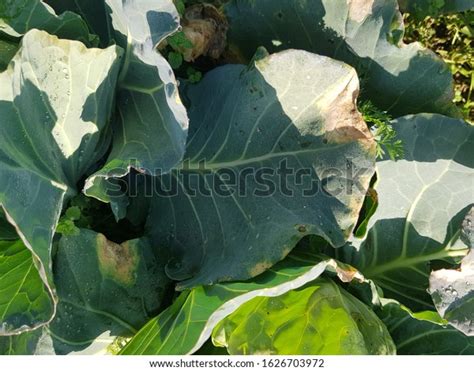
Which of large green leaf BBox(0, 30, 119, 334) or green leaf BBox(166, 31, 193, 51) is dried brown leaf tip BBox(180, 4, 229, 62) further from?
large green leaf BBox(0, 30, 119, 334)

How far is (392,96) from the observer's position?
148 centimetres

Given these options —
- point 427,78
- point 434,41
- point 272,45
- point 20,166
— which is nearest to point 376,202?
point 427,78

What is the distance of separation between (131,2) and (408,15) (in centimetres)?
105

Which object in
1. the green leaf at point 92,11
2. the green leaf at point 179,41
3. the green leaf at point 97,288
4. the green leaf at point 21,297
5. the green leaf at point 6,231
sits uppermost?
the green leaf at point 92,11

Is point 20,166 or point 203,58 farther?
point 203,58

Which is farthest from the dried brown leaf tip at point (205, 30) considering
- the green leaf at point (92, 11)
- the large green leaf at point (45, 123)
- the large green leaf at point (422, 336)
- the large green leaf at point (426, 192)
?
the large green leaf at point (422, 336)

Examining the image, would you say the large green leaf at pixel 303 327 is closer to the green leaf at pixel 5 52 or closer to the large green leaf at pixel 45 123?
the large green leaf at pixel 45 123

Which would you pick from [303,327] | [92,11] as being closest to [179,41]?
[92,11]

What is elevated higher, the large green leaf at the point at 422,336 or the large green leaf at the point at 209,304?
the large green leaf at the point at 209,304

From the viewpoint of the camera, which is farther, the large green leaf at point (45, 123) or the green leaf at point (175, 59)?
the green leaf at point (175, 59)

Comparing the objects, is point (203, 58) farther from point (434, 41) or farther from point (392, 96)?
point (434, 41)

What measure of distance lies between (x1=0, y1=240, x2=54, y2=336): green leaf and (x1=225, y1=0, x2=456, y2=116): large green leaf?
2.31 feet

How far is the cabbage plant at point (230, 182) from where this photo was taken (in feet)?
3.76

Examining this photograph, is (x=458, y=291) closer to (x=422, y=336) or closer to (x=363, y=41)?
(x=422, y=336)
